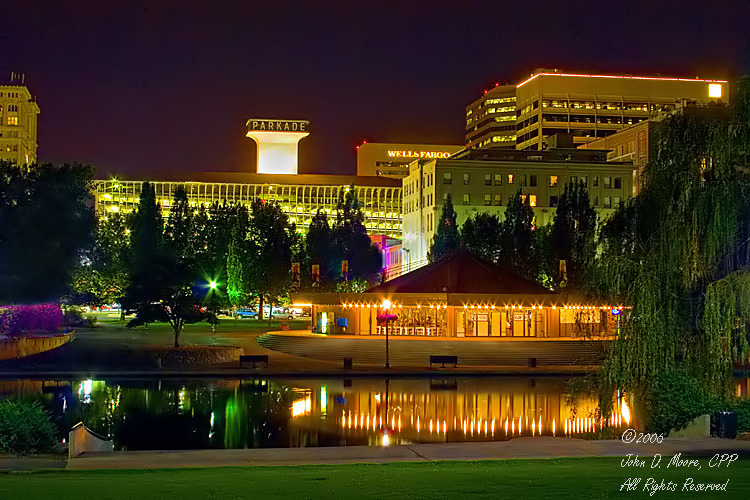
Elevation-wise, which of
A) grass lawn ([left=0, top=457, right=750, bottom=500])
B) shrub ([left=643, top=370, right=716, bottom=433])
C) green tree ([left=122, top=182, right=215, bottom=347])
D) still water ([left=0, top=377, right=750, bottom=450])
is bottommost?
still water ([left=0, top=377, right=750, bottom=450])

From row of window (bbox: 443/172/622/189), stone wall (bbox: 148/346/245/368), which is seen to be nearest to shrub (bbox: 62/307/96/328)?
stone wall (bbox: 148/346/245/368)

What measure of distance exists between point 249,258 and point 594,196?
54.8 m

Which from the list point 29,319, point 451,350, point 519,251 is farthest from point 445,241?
point 29,319

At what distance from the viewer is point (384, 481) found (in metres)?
19.1

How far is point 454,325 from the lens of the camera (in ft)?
231

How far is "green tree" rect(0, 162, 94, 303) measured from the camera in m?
58.5

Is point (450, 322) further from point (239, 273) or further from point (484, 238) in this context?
point (239, 273)

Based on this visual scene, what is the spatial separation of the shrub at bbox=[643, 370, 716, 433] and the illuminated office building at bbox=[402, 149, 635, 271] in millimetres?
101565

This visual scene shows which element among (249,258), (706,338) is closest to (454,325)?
(249,258)

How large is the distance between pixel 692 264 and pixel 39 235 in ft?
148

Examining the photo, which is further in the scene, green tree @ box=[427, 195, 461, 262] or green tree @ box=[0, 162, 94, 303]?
green tree @ box=[427, 195, 461, 262]

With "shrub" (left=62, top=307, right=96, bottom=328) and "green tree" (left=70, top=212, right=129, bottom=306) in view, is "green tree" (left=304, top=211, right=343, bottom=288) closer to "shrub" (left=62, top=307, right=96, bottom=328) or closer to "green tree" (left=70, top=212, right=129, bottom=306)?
"green tree" (left=70, top=212, right=129, bottom=306)

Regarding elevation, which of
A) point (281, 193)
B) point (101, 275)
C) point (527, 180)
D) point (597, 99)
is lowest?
point (101, 275)

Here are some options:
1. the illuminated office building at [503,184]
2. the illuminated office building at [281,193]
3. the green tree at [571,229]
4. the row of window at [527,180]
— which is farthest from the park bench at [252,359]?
the illuminated office building at [281,193]
